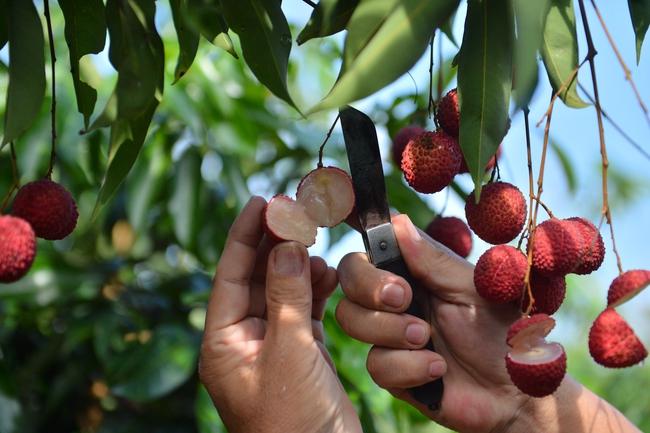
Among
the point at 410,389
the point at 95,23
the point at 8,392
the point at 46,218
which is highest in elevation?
the point at 95,23

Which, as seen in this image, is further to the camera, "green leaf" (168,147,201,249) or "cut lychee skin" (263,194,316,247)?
"green leaf" (168,147,201,249)

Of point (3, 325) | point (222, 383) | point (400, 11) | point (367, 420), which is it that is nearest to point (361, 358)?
point (367, 420)

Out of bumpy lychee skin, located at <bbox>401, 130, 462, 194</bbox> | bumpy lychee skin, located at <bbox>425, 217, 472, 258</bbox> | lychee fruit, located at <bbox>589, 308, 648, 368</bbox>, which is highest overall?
bumpy lychee skin, located at <bbox>401, 130, 462, 194</bbox>

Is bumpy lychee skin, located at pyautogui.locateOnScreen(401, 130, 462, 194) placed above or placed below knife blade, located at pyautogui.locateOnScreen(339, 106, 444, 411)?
above

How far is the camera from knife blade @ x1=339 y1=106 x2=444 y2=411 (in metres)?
0.90

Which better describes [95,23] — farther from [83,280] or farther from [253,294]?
[83,280]

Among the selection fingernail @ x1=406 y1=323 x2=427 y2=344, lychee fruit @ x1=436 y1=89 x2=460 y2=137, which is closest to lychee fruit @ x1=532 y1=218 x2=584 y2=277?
lychee fruit @ x1=436 y1=89 x2=460 y2=137

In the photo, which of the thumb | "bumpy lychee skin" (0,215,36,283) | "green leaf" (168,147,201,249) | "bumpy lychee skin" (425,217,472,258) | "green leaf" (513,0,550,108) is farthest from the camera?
"green leaf" (168,147,201,249)

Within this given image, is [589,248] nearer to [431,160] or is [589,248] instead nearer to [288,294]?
[431,160]

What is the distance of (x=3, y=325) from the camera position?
1.59m

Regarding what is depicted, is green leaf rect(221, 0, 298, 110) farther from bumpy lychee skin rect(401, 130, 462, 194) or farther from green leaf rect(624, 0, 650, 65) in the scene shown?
green leaf rect(624, 0, 650, 65)

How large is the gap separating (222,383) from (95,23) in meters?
0.38

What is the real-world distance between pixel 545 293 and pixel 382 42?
297 millimetres

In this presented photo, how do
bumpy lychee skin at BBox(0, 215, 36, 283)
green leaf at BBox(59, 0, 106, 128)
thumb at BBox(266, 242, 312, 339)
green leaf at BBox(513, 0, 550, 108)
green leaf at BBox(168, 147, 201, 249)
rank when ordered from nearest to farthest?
1. green leaf at BBox(513, 0, 550, 108)
2. bumpy lychee skin at BBox(0, 215, 36, 283)
3. green leaf at BBox(59, 0, 106, 128)
4. thumb at BBox(266, 242, 312, 339)
5. green leaf at BBox(168, 147, 201, 249)
